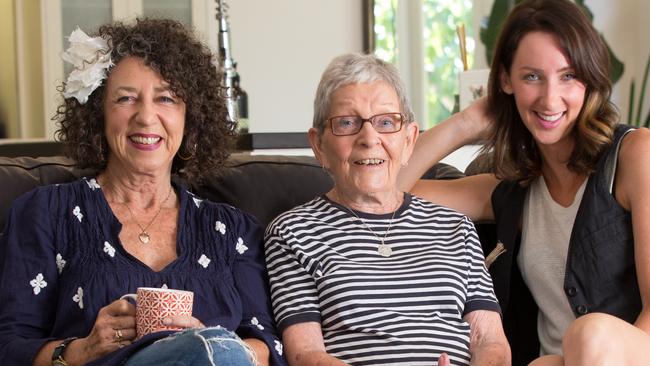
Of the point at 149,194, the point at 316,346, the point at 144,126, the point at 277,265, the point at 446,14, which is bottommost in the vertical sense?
the point at 316,346

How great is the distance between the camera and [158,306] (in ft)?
5.23

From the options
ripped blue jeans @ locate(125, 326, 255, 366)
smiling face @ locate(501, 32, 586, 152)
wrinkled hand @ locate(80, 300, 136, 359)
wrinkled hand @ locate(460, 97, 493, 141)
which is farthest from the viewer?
wrinkled hand @ locate(460, 97, 493, 141)

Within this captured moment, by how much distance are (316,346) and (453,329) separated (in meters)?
0.29

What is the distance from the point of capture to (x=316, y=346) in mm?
1932

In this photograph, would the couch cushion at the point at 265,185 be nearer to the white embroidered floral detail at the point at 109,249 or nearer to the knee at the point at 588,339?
the white embroidered floral detail at the point at 109,249

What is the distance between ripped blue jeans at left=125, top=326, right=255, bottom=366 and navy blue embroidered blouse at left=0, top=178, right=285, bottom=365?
0.35m

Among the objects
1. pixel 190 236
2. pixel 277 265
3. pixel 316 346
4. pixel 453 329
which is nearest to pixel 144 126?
pixel 190 236

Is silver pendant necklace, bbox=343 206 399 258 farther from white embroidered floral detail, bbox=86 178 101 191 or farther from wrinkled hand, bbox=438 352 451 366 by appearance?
white embroidered floral detail, bbox=86 178 101 191

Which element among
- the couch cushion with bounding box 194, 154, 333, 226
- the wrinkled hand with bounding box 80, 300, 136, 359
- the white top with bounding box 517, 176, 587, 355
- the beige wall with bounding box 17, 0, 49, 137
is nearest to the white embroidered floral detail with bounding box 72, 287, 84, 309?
the wrinkled hand with bounding box 80, 300, 136, 359

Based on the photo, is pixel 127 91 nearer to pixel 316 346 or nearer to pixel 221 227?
pixel 221 227

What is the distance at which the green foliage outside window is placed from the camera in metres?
5.75

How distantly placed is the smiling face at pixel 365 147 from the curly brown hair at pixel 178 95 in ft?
0.94

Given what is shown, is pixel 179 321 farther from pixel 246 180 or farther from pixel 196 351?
pixel 246 180

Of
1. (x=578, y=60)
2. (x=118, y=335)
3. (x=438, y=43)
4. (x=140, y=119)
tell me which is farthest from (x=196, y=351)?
(x=438, y=43)
